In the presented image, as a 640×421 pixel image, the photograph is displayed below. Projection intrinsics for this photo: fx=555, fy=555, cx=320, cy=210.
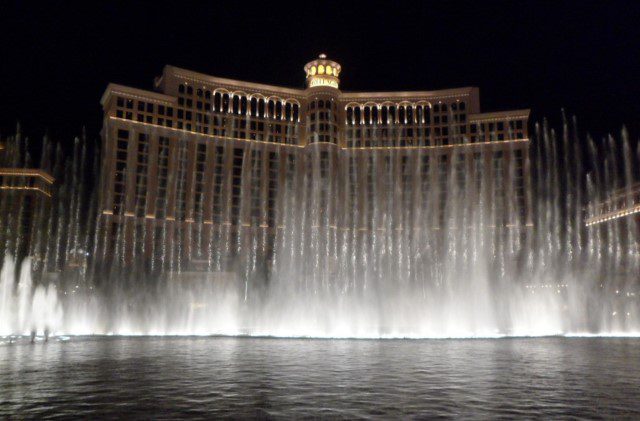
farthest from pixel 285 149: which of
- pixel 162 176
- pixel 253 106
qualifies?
pixel 162 176

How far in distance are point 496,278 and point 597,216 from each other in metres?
21.5

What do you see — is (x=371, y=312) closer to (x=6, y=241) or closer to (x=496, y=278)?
(x=496, y=278)

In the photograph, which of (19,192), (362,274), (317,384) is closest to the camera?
(317,384)

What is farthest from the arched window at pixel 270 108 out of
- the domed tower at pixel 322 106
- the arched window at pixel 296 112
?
the domed tower at pixel 322 106

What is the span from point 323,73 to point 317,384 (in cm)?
7013

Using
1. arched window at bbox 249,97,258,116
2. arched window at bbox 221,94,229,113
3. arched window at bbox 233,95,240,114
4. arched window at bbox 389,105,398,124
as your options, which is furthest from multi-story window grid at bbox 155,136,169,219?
arched window at bbox 389,105,398,124

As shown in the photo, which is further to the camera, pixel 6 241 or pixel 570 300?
pixel 6 241

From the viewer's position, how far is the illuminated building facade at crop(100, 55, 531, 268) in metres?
70.4

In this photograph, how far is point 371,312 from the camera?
34.1 metres

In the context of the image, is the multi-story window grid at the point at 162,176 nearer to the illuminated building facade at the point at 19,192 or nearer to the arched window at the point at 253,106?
the arched window at the point at 253,106

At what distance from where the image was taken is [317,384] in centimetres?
1028

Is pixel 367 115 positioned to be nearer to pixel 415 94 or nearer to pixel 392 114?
pixel 392 114

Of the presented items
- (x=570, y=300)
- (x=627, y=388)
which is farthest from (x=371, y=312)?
(x=627, y=388)

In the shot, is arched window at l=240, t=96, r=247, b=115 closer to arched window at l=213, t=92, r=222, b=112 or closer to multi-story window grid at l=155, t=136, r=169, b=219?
arched window at l=213, t=92, r=222, b=112
